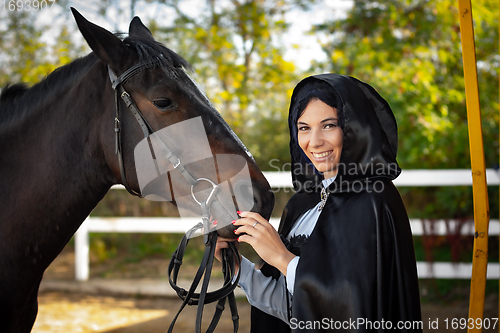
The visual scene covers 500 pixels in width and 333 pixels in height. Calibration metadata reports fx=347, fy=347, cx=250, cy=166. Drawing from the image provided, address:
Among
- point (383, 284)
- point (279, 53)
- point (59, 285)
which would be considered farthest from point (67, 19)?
point (383, 284)

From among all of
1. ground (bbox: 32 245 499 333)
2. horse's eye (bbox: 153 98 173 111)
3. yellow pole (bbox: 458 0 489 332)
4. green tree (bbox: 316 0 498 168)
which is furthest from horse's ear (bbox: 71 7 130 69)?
green tree (bbox: 316 0 498 168)

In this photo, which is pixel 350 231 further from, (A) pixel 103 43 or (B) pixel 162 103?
(A) pixel 103 43

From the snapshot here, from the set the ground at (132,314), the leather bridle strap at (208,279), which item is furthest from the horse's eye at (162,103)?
the ground at (132,314)

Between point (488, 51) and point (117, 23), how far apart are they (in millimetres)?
6590

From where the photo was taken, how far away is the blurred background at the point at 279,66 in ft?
18.3

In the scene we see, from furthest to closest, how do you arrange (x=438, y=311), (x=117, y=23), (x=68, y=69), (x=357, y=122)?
(x=117, y=23), (x=438, y=311), (x=68, y=69), (x=357, y=122)

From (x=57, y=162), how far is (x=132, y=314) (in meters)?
3.14

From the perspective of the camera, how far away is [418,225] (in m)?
4.19

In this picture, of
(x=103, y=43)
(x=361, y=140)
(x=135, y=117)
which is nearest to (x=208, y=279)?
(x=135, y=117)

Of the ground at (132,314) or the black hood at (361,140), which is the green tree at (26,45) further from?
the black hood at (361,140)

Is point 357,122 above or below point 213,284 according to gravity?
above

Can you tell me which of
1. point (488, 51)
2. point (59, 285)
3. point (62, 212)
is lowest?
point (59, 285)

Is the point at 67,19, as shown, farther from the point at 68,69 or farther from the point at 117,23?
the point at 68,69

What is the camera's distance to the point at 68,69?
1.59m
